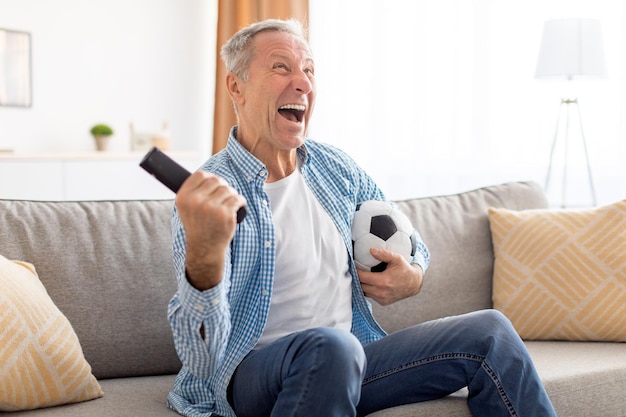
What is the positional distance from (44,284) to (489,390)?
1024 mm

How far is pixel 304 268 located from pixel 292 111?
1.26 ft

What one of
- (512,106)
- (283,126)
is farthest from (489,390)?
(512,106)

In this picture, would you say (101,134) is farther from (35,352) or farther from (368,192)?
(35,352)

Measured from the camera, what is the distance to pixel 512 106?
432 cm

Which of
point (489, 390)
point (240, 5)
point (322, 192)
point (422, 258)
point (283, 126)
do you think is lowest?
point (489, 390)

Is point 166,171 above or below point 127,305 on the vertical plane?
above

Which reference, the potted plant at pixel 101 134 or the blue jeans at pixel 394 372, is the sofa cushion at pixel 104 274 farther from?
the potted plant at pixel 101 134

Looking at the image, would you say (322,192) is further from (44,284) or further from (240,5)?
(240,5)

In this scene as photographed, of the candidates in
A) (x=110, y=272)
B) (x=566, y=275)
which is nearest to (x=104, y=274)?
(x=110, y=272)

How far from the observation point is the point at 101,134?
16.8ft

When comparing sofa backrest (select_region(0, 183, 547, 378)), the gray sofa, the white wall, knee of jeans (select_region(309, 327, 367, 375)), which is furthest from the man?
the white wall

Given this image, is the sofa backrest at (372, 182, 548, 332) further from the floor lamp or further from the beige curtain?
the beige curtain

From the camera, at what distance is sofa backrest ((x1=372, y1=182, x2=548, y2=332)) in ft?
7.80

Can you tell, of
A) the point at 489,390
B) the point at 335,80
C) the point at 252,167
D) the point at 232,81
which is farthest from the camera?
the point at 335,80
